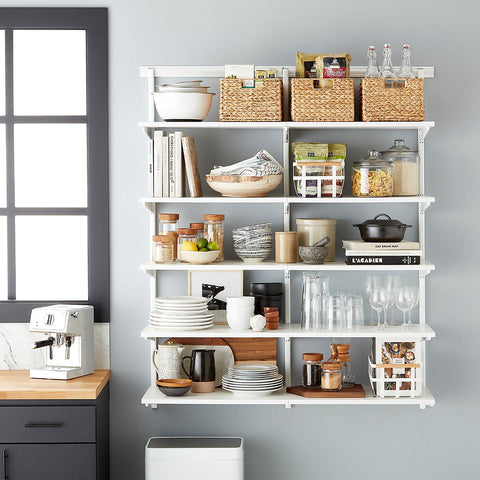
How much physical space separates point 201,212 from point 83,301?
26.9 inches

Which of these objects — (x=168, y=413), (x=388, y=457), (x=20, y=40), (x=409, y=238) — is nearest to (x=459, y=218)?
(x=409, y=238)

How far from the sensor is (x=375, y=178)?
2959mm

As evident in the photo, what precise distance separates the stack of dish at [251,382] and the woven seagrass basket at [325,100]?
1.10 m

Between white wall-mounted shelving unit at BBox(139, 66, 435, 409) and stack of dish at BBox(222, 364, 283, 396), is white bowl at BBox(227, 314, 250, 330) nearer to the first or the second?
white wall-mounted shelving unit at BBox(139, 66, 435, 409)

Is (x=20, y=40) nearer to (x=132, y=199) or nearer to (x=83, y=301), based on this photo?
(x=132, y=199)

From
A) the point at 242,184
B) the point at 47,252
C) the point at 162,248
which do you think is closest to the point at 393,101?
the point at 242,184

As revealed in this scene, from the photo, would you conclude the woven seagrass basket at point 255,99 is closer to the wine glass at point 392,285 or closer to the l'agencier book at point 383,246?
the l'agencier book at point 383,246

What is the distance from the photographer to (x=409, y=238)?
10.5 ft

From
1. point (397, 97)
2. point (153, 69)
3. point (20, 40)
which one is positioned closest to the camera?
point (397, 97)

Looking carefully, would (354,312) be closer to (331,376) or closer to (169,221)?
(331,376)

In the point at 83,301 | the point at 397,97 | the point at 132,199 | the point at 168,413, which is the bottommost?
the point at 168,413

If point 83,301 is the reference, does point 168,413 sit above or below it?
below

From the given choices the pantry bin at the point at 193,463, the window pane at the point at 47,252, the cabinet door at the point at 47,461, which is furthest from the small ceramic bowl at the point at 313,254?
Result: the window pane at the point at 47,252

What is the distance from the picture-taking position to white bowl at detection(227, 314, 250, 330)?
9.94ft
